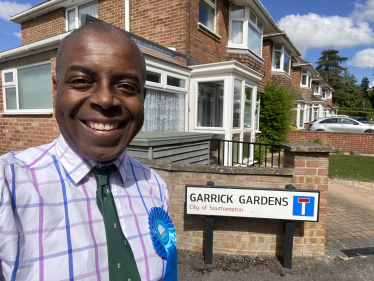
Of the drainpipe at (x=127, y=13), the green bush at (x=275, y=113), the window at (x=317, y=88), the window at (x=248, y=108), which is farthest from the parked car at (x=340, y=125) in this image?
the window at (x=317, y=88)

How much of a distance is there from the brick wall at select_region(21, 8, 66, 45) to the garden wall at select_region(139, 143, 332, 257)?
28.7ft

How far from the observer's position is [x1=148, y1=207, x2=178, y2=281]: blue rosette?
3.41 ft

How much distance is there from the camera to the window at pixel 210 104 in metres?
6.67

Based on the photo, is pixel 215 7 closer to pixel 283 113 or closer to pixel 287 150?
pixel 283 113

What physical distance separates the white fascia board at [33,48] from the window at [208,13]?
4.66 meters

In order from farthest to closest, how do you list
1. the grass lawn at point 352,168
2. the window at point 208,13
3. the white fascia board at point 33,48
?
the grass lawn at point 352,168 → the window at point 208,13 → the white fascia board at point 33,48

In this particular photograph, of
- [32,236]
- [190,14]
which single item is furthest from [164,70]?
[32,236]

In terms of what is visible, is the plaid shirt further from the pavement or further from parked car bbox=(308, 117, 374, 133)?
parked car bbox=(308, 117, 374, 133)

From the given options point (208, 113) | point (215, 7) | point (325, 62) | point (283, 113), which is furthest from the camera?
point (325, 62)

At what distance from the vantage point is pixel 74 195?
33.4 inches

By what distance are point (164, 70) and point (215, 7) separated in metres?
3.96

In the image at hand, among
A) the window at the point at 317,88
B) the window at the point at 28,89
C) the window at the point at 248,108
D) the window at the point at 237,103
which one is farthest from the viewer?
the window at the point at 317,88

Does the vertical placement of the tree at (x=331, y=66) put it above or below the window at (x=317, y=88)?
above

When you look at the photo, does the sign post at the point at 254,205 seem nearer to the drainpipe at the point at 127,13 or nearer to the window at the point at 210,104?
the window at the point at 210,104
